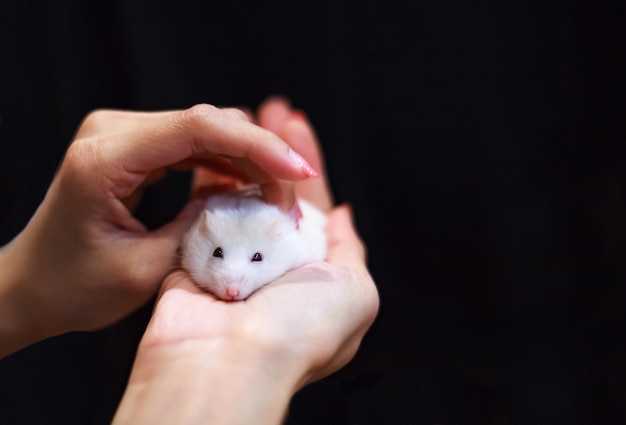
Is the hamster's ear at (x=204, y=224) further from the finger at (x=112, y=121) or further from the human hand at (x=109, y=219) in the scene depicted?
the finger at (x=112, y=121)

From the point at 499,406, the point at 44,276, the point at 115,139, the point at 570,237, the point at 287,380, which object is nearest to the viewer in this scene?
the point at 287,380

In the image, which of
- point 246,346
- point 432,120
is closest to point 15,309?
point 246,346

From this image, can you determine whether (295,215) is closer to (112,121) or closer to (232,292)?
(232,292)

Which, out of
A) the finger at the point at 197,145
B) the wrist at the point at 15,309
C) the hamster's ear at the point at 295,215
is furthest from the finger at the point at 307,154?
the wrist at the point at 15,309

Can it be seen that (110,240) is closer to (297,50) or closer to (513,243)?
(297,50)

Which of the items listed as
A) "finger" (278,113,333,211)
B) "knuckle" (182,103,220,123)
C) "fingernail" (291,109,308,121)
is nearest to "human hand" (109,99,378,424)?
"knuckle" (182,103,220,123)

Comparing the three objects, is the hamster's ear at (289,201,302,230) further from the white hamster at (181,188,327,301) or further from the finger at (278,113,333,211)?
the finger at (278,113,333,211)


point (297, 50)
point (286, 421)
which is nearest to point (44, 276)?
point (286, 421)

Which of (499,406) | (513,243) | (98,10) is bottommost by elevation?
(499,406)
